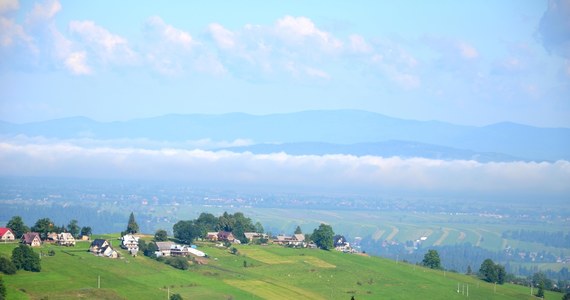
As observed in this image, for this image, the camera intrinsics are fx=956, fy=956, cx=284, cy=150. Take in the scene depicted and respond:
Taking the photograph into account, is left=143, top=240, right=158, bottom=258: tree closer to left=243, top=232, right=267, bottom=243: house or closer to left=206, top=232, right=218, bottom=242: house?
left=206, top=232, right=218, bottom=242: house

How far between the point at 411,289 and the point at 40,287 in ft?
124

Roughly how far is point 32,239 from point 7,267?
632 inches

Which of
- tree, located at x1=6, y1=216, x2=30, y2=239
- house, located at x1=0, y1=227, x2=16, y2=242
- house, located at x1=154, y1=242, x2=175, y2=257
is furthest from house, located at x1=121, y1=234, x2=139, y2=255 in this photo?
house, located at x1=0, y1=227, x2=16, y2=242

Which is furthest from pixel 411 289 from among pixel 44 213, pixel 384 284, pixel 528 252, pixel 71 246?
pixel 44 213

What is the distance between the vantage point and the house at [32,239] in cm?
8669

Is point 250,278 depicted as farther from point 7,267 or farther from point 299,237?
point 299,237

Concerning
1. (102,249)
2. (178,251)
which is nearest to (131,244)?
(178,251)

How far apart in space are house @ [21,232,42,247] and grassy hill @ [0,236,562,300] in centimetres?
115

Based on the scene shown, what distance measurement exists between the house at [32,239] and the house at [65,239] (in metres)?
4.08

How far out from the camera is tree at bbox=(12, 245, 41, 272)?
242 feet

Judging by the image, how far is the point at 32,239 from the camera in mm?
87062

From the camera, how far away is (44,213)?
652ft

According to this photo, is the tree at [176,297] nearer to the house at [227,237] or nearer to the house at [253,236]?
the house at [227,237]

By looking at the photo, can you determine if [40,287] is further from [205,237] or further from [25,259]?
[205,237]
